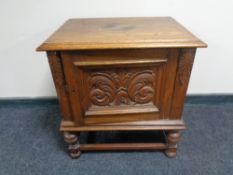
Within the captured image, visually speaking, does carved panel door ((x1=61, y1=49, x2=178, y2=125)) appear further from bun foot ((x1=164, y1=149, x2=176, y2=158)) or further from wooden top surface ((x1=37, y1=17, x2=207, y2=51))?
bun foot ((x1=164, y1=149, x2=176, y2=158))

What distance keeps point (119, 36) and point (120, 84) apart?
0.18 meters

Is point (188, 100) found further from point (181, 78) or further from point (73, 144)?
point (73, 144)

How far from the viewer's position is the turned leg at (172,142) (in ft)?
3.01

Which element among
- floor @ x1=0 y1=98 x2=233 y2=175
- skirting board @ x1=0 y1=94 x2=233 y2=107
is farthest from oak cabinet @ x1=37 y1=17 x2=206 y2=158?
skirting board @ x1=0 y1=94 x2=233 y2=107

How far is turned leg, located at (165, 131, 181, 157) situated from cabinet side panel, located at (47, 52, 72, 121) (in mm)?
470

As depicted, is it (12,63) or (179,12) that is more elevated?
(179,12)

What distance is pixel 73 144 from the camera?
961mm

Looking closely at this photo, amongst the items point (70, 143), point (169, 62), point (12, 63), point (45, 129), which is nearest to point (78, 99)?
point (70, 143)

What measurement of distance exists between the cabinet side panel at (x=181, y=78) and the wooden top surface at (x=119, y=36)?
4 cm

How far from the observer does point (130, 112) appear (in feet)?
2.74

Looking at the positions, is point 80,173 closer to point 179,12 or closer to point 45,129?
point 45,129

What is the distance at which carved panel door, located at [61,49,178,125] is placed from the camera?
2.29 ft

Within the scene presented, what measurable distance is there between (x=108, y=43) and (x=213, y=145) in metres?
0.83

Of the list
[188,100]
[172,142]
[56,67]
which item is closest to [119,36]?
[56,67]
